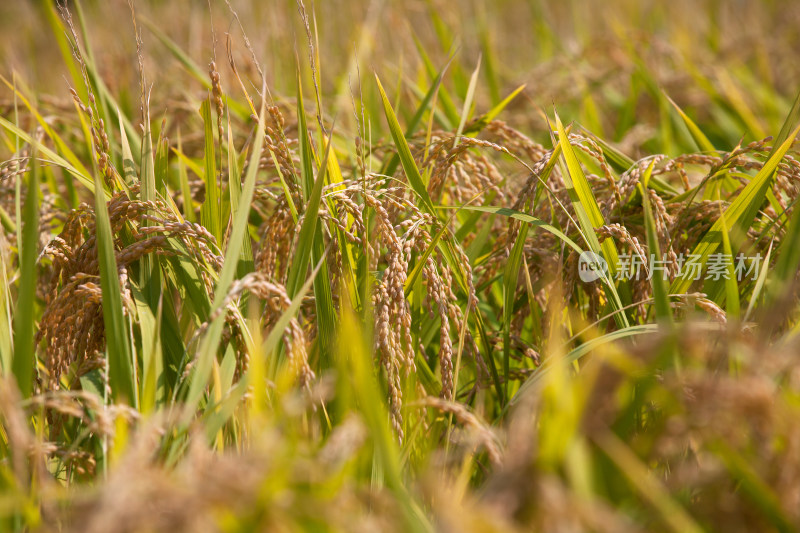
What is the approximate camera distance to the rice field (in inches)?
25.3

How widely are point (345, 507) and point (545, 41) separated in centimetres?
367
